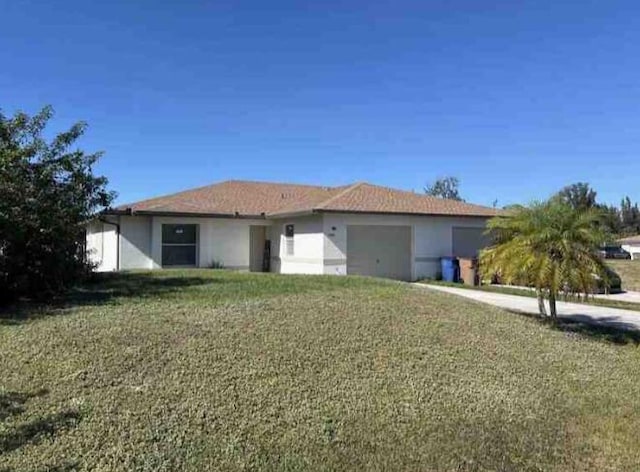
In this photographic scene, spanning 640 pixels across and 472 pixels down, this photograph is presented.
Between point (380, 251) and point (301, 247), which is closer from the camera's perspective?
point (301, 247)

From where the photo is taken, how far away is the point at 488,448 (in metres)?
5.36

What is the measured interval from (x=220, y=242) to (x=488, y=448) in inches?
706

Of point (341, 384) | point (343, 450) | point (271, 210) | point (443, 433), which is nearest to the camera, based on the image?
point (343, 450)

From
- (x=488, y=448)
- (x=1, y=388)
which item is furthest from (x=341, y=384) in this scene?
(x=1, y=388)

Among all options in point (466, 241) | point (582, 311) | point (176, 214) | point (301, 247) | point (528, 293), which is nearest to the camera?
point (582, 311)

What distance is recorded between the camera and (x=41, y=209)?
1044 cm

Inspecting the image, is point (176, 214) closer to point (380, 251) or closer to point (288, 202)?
point (288, 202)

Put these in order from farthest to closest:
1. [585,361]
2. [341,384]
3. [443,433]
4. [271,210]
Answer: [271,210], [585,361], [341,384], [443,433]

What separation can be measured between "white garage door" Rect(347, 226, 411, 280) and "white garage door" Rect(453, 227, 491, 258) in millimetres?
2107

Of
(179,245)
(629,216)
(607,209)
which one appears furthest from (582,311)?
(629,216)

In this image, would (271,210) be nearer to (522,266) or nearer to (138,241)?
(138,241)

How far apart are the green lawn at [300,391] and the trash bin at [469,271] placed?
36.5ft

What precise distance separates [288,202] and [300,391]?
19.3 metres

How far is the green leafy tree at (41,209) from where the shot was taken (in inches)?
392
